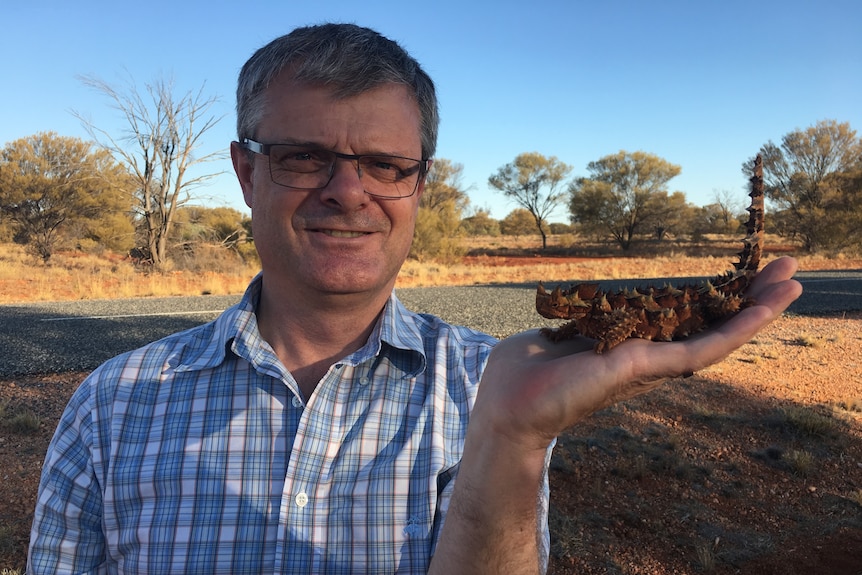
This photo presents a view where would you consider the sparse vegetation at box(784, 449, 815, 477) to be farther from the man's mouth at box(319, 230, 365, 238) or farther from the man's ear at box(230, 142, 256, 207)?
the man's ear at box(230, 142, 256, 207)

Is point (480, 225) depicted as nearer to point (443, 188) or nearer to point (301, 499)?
point (443, 188)

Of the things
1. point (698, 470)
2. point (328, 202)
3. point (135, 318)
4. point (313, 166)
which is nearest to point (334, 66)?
point (313, 166)

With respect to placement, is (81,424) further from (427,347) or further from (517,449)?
(517,449)

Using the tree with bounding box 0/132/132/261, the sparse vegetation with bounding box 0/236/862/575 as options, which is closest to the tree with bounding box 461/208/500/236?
the tree with bounding box 0/132/132/261

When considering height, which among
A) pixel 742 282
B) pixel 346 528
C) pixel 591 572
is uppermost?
pixel 742 282

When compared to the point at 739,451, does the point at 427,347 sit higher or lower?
higher

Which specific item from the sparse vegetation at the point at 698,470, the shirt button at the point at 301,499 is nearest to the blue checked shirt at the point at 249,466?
the shirt button at the point at 301,499

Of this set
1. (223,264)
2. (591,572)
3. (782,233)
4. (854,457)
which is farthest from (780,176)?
(591,572)

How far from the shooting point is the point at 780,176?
41719 mm

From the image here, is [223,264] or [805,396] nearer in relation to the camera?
[805,396]

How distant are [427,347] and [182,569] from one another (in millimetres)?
1100

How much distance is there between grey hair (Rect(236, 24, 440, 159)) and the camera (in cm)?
198

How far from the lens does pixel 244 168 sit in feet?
7.23

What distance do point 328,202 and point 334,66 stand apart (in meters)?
0.47
